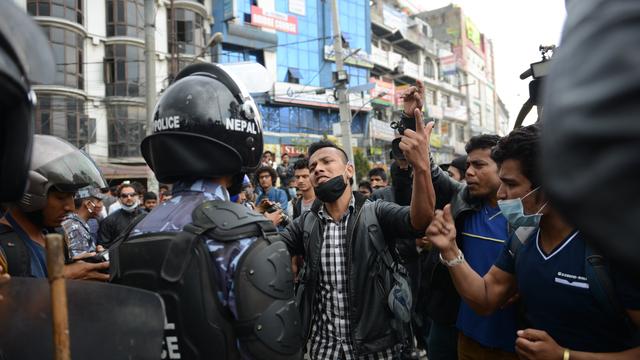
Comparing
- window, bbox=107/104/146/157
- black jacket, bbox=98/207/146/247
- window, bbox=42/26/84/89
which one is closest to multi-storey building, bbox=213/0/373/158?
window, bbox=107/104/146/157

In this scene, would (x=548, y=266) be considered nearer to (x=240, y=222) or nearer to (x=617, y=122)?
(x=240, y=222)

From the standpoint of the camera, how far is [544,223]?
7.11 ft

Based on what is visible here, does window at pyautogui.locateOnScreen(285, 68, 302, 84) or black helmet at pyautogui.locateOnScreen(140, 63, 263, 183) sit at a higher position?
window at pyautogui.locateOnScreen(285, 68, 302, 84)

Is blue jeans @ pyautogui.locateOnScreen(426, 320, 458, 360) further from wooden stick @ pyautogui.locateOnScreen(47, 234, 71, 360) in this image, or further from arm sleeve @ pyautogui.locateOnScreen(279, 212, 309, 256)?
wooden stick @ pyautogui.locateOnScreen(47, 234, 71, 360)

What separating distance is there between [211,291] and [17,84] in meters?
1.00

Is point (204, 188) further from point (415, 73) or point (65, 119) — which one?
point (415, 73)

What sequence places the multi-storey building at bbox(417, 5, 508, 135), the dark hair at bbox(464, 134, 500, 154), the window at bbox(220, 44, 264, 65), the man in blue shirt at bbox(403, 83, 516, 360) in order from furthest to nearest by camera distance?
1. the multi-storey building at bbox(417, 5, 508, 135)
2. the window at bbox(220, 44, 264, 65)
3. the dark hair at bbox(464, 134, 500, 154)
4. the man in blue shirt at bbox(403, 83, 516, 360)

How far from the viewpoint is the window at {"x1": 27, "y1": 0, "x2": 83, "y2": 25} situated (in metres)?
22.0

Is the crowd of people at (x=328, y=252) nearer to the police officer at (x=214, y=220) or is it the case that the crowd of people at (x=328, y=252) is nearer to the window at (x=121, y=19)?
the police officer at (x=214, y=220)

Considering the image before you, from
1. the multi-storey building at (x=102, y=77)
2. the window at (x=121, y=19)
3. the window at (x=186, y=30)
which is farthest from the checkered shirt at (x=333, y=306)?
the window at (x=186, y=30)

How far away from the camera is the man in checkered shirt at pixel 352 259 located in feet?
→ 8.41

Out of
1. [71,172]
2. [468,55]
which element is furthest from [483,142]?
[468,55]

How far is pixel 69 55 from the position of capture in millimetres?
22703

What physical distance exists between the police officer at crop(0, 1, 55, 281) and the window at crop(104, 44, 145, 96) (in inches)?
997
